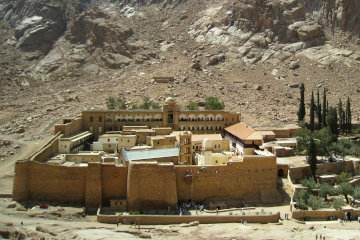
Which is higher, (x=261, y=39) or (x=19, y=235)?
(x=261, y=39)

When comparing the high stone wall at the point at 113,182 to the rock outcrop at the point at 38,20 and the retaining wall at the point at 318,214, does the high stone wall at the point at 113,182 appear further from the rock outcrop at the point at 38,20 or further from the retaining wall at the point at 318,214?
the rock outcrop at the point at 38,20

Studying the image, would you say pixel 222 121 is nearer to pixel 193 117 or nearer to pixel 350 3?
pixel 193 117

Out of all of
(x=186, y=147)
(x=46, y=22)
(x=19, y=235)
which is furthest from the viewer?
(x=46, y=22)

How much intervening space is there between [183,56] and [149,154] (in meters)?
54.9

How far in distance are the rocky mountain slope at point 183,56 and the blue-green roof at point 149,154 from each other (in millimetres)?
24267

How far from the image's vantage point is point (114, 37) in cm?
9388

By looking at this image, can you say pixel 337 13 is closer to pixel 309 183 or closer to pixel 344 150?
pixel 344 150

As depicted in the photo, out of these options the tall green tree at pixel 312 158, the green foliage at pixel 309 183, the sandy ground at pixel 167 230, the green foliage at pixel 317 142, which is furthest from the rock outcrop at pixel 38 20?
the green foliage at pixel 309 183

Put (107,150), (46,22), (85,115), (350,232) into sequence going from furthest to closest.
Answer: (46,22)
(85,115)
(107,150)
(350,232)

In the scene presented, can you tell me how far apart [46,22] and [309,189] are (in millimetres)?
84524

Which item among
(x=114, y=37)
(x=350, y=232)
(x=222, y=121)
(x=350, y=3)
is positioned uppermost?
(x=350, y=3)

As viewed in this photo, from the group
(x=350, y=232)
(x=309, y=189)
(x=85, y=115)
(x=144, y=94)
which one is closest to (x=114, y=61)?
(x=144, y=94)

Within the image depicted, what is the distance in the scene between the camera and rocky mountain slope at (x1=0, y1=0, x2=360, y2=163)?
236 feet

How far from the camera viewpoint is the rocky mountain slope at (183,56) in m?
71.8
